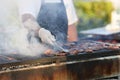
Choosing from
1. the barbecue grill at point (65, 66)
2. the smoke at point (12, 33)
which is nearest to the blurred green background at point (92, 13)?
the barbecue grill at point (65, 66)

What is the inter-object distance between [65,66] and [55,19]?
1.77 feet

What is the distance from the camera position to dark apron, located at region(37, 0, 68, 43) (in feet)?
8.88

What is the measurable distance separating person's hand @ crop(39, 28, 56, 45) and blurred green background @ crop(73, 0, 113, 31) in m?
0.37

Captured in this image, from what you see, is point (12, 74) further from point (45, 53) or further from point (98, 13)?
point (98, 13)

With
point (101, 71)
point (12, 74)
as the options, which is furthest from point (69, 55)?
point (12, 74)

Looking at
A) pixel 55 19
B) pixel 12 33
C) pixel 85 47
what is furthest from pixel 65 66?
pixel 12 33

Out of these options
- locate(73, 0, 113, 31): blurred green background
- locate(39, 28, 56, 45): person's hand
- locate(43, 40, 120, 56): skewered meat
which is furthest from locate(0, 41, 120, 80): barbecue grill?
locate(73, 0, 113, 31): blurred green background

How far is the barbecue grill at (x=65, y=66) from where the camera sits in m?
2.52

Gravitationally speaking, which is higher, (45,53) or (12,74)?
(45,53)

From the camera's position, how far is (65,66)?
2.73 metres

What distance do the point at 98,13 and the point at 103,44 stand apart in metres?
0.39

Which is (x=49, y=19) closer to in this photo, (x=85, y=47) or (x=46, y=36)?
(x=46, y=36)

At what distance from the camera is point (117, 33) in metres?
3.13

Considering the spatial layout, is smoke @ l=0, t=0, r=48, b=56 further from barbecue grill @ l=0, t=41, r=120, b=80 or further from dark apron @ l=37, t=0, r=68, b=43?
dark apron @ l=37, t=0, r=68, b=43
